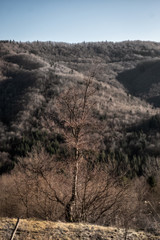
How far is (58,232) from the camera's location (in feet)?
9.79

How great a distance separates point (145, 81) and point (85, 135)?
143 m

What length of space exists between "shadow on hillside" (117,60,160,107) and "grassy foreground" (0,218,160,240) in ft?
348

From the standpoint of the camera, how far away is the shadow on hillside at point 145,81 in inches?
4467

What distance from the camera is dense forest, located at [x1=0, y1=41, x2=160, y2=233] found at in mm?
6492

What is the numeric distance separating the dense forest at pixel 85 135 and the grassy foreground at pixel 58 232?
0.78m

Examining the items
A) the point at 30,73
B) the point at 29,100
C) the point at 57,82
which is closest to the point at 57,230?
the point at 29,100

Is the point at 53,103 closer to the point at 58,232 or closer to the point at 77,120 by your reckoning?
the point at 77,120

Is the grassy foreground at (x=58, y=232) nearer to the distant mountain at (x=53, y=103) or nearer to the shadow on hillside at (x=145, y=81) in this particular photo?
the distant mountain at (x=53, y=103)

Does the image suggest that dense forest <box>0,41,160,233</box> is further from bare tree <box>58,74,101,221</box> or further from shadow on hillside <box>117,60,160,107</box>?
shadow on hillside <box>117,60,160,107</box>

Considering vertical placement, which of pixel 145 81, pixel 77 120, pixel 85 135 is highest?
pixel 145 81

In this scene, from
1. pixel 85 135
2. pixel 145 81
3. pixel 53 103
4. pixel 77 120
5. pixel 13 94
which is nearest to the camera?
pixel 77 120

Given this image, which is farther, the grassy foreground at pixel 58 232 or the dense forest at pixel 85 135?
the dense forest at pixel 85 135

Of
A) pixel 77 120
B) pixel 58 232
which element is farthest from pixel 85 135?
pixel 58 232

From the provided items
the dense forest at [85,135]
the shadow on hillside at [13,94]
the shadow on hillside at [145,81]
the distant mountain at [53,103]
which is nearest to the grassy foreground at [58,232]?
the dense forest at [85,135]
